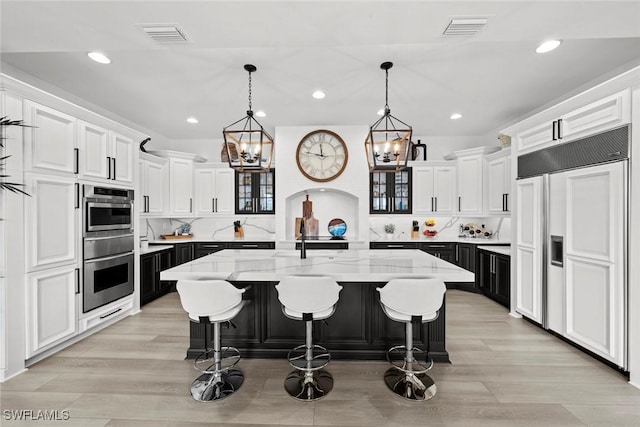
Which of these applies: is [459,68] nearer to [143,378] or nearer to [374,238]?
[374,238]

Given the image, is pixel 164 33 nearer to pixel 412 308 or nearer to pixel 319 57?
pixel 319 57

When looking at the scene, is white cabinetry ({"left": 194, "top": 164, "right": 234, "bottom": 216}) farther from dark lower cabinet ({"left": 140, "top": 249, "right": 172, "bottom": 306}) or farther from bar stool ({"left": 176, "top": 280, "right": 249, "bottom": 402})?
bar stool ({"left": 176, "top": 280, "right": 249, "bottom": 402})

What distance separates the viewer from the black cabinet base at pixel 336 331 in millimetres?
2609

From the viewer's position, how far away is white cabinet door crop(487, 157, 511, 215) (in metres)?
4.56

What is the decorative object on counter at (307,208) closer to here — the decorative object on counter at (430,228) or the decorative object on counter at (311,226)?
the decorative object on counter at (311,226)

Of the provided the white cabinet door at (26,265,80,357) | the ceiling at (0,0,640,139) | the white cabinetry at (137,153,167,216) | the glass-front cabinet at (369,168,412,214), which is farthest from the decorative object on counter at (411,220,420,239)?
the white cabinet door at (26,265,80,357)

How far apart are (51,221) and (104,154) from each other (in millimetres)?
955

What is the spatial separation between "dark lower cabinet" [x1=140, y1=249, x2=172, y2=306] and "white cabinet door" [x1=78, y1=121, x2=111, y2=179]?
1.45 meters

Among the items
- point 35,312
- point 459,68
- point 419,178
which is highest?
point 459,68

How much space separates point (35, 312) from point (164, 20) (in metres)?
2.62

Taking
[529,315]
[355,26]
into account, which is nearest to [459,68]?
[355,26]

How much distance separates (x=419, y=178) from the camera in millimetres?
5422

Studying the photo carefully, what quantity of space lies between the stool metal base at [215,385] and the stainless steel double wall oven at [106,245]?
1.71 metres

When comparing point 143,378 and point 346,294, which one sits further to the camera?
point 346,294
